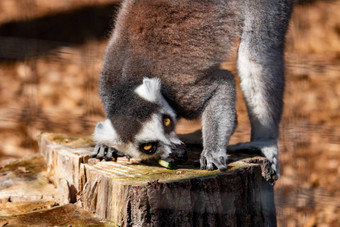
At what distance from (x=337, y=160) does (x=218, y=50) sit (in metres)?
3.21

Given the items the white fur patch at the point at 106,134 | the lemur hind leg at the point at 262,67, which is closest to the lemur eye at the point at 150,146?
the white fur patch at the point at 106,134

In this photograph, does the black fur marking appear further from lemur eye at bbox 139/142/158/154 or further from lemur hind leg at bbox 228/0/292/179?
lemur hind leg at bbox 228/0/292/179

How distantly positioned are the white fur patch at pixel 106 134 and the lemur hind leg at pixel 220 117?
2.15ft

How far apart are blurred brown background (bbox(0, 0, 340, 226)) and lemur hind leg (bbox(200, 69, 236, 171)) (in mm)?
1594

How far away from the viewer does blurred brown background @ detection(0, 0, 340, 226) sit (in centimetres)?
519

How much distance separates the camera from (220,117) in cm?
328

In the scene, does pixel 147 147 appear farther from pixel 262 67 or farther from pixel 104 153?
pixel 262 67

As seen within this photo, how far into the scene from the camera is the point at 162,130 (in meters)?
2.99

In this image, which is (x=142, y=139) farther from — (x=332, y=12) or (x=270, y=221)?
(x=332, y=12)

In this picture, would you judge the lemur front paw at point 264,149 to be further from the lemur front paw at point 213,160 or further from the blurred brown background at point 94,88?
the blurred brown background at point 94,88

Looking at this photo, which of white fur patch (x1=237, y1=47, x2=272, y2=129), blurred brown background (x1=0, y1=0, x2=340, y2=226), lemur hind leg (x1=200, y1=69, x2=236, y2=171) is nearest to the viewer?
lemur hind leg (x1=200, y1=69, x2=236, y2=171)

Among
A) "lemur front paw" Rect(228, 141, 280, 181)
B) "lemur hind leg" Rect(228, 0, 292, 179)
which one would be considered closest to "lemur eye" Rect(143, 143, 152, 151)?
"lemur front paw" Rect(228, 141, 280, 181)

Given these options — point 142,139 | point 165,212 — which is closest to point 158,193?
point 165,212

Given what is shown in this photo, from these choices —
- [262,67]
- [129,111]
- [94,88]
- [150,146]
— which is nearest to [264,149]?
[262,67]
